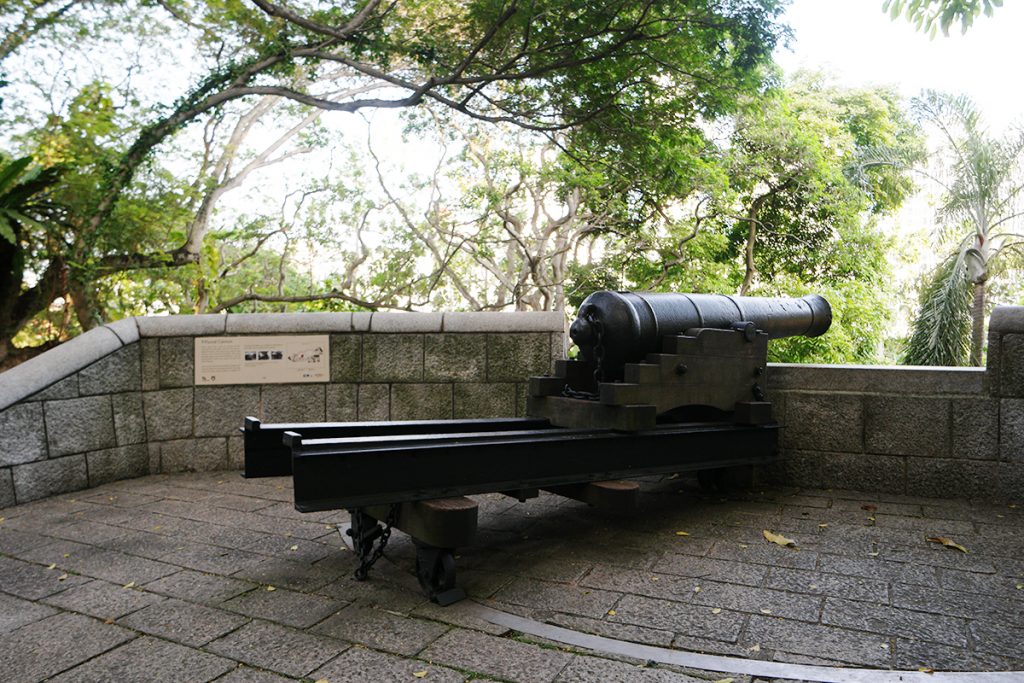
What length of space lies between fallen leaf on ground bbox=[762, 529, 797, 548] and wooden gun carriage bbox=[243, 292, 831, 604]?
2.09 ft

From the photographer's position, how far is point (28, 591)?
345cm

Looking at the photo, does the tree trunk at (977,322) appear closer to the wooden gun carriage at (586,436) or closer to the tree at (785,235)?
the tree at (785,235)

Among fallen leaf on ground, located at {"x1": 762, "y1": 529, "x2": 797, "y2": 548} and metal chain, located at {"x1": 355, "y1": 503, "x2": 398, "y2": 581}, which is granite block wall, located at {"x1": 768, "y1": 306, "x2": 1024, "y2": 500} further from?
metal chain, located at {"x1": 355, "y1": 503, "x2": 398, "y2": 581}

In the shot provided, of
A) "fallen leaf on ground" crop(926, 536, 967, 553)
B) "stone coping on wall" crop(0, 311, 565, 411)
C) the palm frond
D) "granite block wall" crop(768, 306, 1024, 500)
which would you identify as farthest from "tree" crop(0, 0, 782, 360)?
the palm frond

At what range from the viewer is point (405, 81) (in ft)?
32.8

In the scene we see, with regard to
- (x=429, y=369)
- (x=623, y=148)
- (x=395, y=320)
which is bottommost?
(x=429, y=369)

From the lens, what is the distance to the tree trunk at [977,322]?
16781mm

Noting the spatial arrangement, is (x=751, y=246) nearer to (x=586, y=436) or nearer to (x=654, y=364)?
(x=654, y=364)

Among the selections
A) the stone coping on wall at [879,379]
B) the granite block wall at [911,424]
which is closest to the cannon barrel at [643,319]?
the stone coping on wall at [879,379]

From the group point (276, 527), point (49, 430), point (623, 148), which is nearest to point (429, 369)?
point (276, 527)

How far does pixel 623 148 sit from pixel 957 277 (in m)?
10.4

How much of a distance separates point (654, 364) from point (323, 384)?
309cm

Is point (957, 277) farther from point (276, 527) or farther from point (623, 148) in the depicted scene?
point (276, 527)

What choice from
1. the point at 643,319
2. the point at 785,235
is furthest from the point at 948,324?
the point at 643,319
